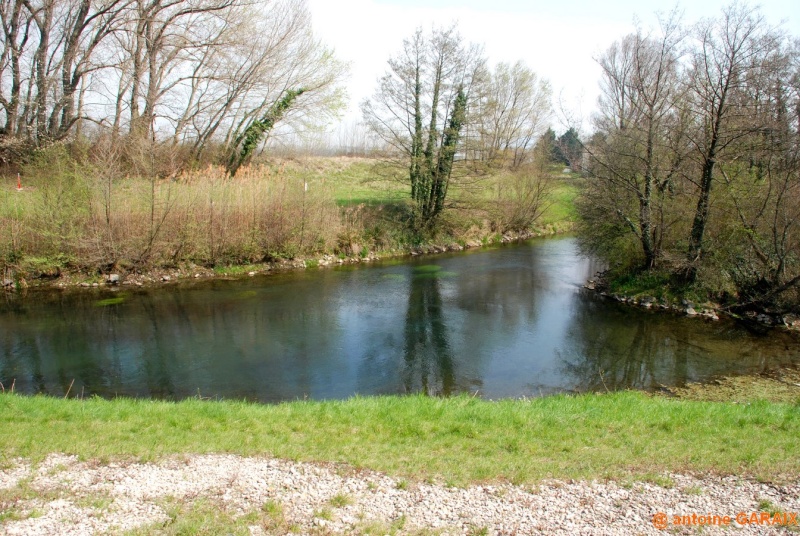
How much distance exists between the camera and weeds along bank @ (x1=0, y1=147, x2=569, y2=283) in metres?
15.9

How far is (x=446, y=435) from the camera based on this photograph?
6242 millimetres

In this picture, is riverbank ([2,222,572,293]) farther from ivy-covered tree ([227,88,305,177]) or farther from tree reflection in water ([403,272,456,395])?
ivy-covered tree ([227,88,305,177])

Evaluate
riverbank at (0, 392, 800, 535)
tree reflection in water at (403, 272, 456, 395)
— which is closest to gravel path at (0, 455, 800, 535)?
riverbank at (0, 392, 800, 535)

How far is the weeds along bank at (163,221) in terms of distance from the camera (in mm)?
15883

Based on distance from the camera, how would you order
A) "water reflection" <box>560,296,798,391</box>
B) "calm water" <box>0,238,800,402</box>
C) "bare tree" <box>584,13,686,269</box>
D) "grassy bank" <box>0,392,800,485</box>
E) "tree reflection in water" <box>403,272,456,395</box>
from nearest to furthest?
"grassy bank" <box>0,392,800,485</box>, "calm water" <box>0,238,800,402</box>, "tree reflection in water" <box>403,272,456,395</box>, "water reflection" <box>560,296,798,391</box>, "bare tree" <box>584,13,686,269</box>

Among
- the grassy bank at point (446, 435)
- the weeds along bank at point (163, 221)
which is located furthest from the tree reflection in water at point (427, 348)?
the weeds along bank at point (163, 221)

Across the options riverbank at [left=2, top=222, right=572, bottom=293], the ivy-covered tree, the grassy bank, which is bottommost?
the grassy bank

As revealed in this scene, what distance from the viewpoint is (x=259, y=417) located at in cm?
672

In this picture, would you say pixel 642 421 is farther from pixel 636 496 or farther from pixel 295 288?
pixel 295 288

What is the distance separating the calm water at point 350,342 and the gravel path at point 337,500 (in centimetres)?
389

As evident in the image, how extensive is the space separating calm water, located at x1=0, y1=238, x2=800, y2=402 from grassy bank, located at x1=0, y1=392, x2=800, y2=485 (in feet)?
6.72

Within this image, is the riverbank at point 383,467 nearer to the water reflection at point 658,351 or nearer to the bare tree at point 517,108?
the water reflection at point 658,351

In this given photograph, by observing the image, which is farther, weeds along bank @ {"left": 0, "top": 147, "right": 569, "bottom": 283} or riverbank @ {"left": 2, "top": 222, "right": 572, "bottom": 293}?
riverbank @ {"left": 2, "top": 222, "right": 572, "bottom": 293}

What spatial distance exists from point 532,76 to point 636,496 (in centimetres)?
4159
